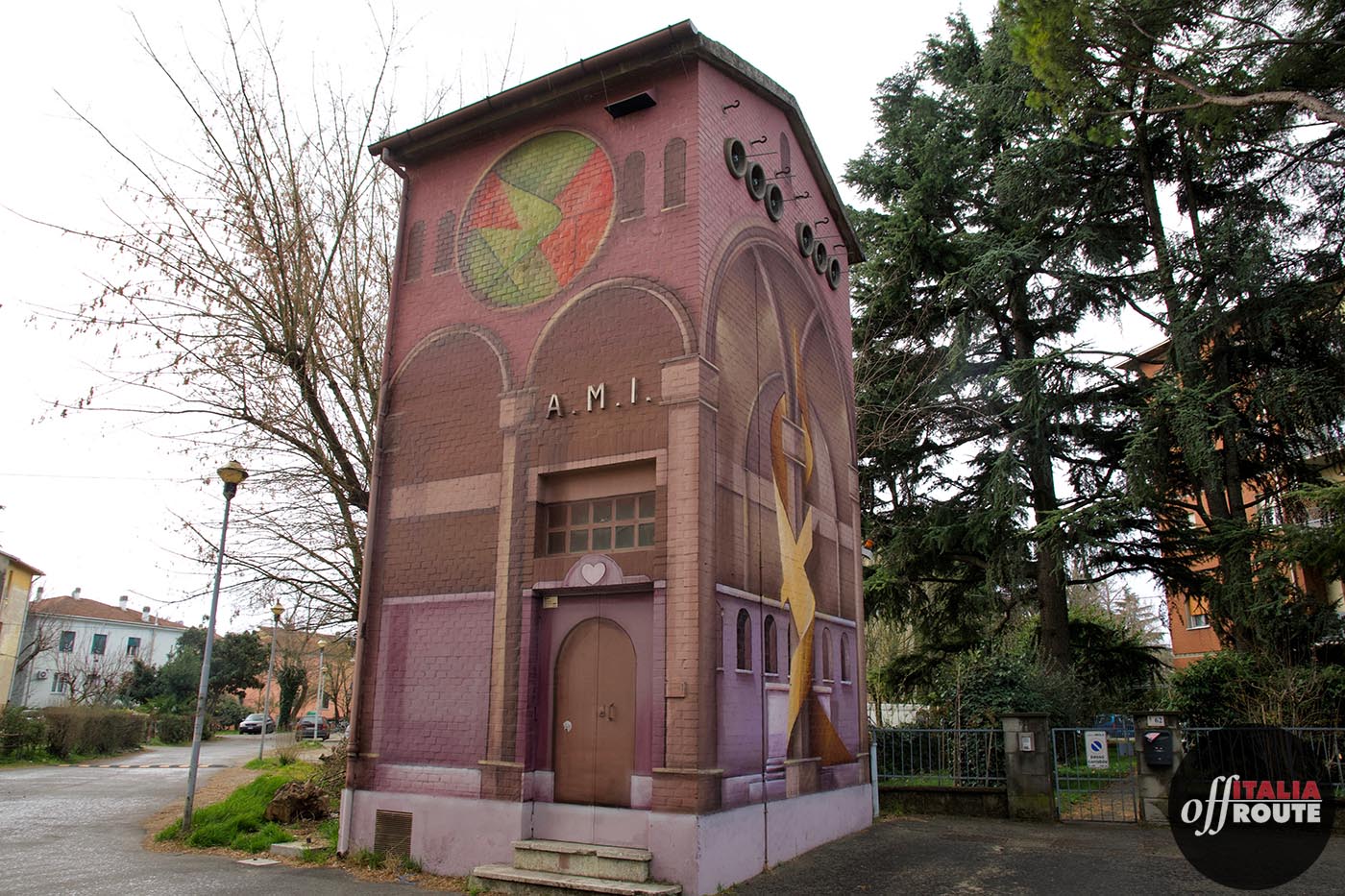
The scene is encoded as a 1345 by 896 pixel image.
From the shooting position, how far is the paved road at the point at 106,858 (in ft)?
30.0

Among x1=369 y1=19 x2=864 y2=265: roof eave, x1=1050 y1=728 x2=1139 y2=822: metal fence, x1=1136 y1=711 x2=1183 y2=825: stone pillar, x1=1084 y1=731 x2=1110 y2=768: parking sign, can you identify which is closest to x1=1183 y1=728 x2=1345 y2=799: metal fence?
x1=1136 y1=711 x2=1183 y2=825: stone pillar

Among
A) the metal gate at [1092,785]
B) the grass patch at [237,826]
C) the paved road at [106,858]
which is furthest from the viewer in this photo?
the metal gate at [1092,785]

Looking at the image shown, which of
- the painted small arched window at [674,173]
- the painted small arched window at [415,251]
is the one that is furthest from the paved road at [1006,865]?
the painted small arched window at [415,251]

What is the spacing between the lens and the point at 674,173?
34.9 feet

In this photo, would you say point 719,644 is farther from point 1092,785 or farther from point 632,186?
point 1092,785

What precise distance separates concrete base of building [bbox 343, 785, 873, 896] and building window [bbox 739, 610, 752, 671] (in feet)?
4.98

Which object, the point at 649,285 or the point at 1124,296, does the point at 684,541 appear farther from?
the point at 1124,296

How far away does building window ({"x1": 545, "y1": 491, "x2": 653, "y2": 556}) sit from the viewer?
9922 mm

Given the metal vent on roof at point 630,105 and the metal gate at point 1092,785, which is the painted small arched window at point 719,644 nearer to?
the metal vent on roof at point 630,105

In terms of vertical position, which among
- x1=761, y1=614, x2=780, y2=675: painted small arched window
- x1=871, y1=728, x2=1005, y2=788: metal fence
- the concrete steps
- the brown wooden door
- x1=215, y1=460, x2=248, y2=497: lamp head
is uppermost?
x1=215, y1=460, x2=248, y2=497: lamp head

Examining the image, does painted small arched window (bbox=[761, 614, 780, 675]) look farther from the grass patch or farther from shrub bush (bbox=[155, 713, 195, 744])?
shrub bush (bbox=[155, 713, 195, 744])

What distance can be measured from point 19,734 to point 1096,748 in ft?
103

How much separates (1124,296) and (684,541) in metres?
15.6

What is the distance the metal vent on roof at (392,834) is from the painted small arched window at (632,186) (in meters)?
7.75
